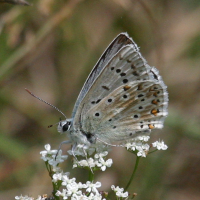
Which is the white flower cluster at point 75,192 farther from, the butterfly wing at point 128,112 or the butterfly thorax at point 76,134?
the butterfly wing at point 128,112

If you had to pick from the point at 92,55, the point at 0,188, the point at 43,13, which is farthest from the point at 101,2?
the point at 0,188

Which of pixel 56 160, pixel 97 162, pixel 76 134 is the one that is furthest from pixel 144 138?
pixel 56 160

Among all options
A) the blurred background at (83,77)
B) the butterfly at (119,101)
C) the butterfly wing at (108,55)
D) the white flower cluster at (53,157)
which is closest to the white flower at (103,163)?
the butterfly at (119,101)

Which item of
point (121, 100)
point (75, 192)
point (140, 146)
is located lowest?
point (75, 192)

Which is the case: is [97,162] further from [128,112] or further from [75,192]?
[128,112]

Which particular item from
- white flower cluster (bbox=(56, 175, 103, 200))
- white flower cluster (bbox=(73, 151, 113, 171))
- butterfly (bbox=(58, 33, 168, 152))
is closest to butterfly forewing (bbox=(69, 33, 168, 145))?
butterfly (bbox=(58, 33, 168, 152))

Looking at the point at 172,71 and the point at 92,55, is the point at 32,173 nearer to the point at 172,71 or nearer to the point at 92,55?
the point at 92,55
